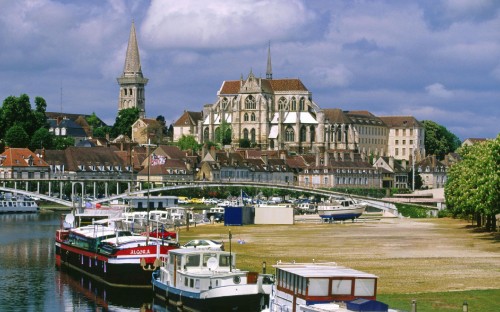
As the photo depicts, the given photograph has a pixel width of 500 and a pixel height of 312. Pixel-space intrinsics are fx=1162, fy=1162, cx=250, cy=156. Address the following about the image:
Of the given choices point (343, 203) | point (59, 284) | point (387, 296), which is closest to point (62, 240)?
point (59, 284)

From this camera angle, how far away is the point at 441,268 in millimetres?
60156

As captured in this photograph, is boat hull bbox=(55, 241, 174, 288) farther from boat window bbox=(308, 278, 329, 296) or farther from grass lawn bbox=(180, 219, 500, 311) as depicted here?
boat window bbox=(308, 278, 329, 296)

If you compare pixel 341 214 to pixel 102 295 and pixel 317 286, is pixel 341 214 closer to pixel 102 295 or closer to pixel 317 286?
pixel 102 295

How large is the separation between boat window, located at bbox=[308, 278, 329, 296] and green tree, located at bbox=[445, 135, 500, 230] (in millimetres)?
36972

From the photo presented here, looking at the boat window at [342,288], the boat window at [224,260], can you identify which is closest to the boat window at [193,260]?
the boat window at [224,260]

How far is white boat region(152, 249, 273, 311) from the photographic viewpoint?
4944cm

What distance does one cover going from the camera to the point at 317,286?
4078 cm

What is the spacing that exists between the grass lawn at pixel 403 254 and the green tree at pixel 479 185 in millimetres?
1860

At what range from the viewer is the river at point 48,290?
5647cm

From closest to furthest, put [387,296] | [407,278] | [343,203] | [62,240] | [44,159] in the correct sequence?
[387,296], [407,278], [62,240], [343,203], [44,159]

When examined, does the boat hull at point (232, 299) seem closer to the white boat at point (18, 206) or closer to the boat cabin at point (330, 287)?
the boat cabin at point (330, 287)

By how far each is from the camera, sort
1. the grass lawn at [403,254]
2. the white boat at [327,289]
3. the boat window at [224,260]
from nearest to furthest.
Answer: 1. the white boat at [327,289]
2. the grass lawn at [403,254]
3. the boat window at [224,260]

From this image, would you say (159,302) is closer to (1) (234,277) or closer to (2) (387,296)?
(1) (234,277)

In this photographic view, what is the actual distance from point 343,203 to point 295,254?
→ 6113cm
